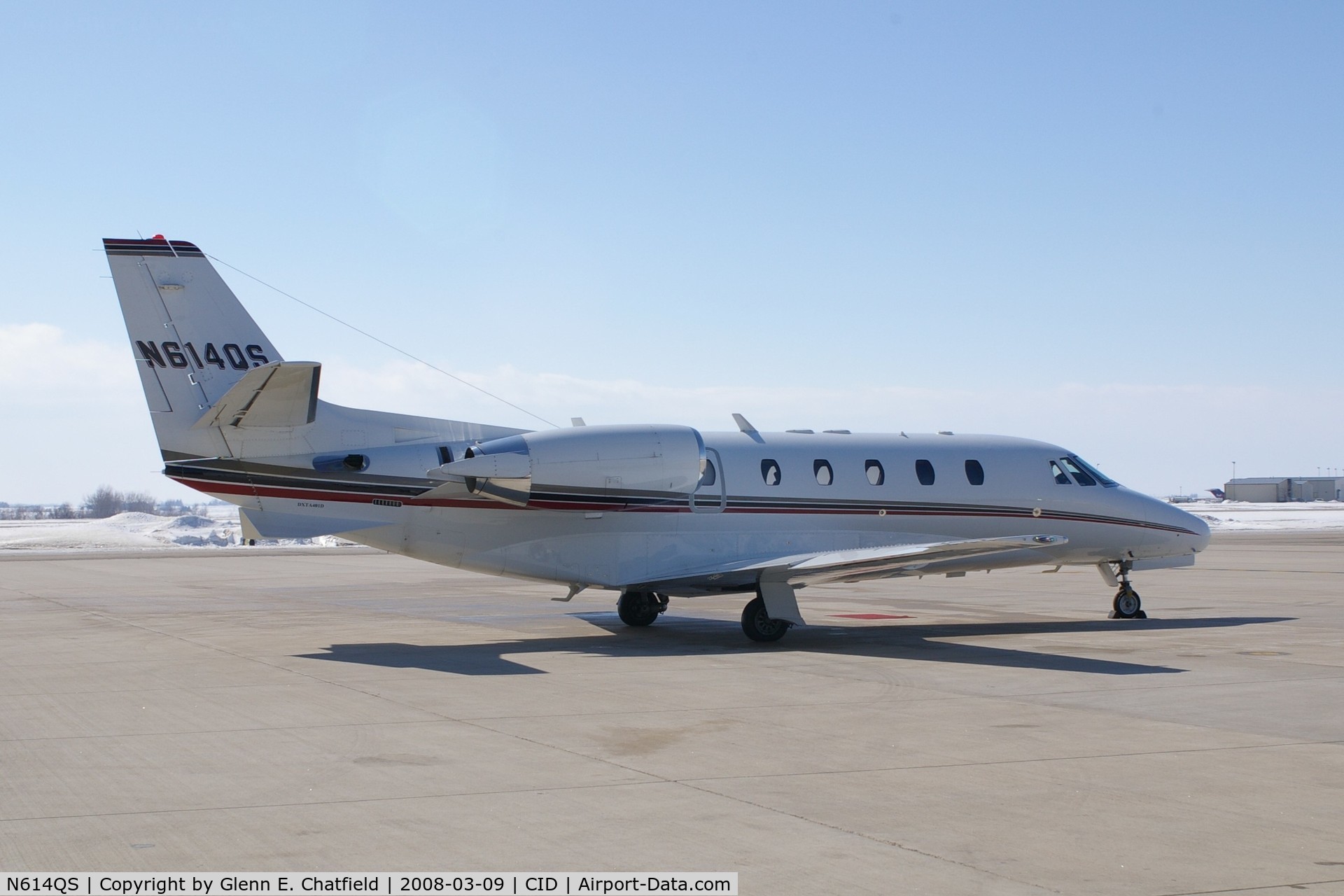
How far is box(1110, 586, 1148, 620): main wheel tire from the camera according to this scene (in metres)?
20.9

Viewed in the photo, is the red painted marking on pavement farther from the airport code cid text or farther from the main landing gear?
the airport code cid text

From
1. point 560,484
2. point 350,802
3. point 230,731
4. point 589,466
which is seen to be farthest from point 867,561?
point 350,802

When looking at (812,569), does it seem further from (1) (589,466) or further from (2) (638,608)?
(2) (638,608)

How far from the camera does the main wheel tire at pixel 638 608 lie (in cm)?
2000

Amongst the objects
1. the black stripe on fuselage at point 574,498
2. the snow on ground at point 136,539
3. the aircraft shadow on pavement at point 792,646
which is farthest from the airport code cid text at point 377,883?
the snow on ground at point 136,539

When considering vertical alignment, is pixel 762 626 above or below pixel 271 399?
below

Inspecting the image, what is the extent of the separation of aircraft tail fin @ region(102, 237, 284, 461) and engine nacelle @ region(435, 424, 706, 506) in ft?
8.49

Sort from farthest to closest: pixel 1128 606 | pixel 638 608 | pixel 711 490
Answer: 1. pixel 1128 606
2. pixel 638 608
3. pixel 711 490

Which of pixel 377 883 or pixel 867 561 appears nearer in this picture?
pixel 377 883

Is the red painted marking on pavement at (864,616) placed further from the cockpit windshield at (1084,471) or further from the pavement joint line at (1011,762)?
the pavement joint line at (1011,762)

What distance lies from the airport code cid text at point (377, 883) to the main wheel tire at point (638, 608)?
45.8ft

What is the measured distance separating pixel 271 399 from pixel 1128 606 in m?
14.3

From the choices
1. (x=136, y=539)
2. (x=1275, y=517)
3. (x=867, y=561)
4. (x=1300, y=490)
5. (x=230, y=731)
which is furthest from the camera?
(x=1300, y=490)

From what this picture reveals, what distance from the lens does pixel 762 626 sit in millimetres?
17406
